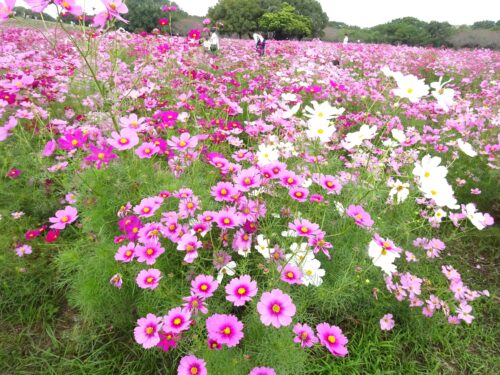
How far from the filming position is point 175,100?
309cm

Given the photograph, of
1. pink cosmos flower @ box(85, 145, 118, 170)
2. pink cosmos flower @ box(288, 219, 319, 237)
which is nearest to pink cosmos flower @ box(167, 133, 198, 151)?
pink cosmos flower @ box(85, 145, 118, 170)

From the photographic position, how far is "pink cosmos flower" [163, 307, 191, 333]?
3.75 feet

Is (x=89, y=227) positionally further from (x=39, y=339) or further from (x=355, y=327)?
(x=355, y=327)

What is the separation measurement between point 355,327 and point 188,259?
1.09 m

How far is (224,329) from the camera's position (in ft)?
3.80

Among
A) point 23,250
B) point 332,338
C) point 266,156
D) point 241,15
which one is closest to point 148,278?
point 332,338

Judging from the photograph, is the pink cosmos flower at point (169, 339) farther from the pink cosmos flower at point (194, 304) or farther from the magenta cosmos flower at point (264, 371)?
the magenta cosmos flower at point (264, 371)

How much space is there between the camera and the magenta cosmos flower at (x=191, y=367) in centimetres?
115

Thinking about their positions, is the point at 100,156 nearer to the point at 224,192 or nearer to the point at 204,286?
the point at 224,192

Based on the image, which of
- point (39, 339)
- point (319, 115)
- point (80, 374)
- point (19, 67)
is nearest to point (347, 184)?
point (319, 115)

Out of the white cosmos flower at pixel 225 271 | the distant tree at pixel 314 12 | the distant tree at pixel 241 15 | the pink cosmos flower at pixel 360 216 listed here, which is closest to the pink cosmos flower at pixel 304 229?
the pink cosmos flower at pixel 360 216

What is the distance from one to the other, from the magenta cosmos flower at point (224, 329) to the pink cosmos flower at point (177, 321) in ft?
→ 0.28

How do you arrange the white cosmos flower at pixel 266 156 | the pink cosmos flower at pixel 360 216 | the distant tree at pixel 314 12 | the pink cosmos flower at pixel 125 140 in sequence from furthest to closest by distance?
the distant tree at pixel 314 12 → the white cosmos flower at pixel 266 156 → the pink cosmos flower at pixel 125 140 → the pink cosmos flower at pixel 360 216

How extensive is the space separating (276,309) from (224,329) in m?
0.20
